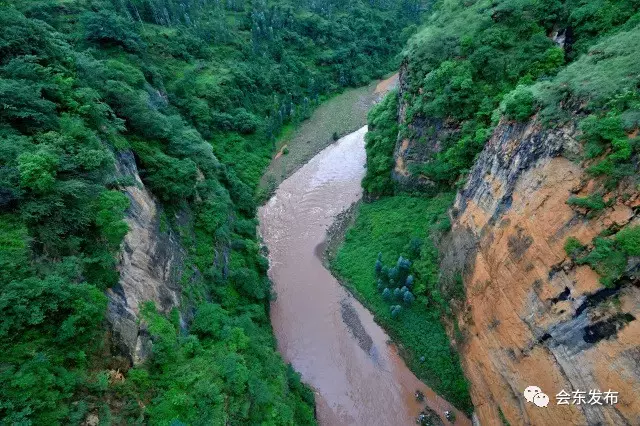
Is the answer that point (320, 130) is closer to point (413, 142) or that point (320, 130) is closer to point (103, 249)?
point (413, 142)

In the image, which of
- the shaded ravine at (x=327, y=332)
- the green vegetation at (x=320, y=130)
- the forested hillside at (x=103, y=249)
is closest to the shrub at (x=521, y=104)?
→ the shaded ravine at (x=327, y=332)

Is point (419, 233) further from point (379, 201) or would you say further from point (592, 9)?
point (592, 9)

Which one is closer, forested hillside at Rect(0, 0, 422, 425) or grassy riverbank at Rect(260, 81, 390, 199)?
forested hillside at Rect(0, 0, 422, 425)

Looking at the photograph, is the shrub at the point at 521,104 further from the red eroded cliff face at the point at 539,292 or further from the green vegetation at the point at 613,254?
the green vegetation at the point at 613,254

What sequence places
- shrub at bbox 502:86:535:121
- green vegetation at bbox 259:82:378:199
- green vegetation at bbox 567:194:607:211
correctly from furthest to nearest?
green vegetation at bbox 259:82:378:199 < shrub at bbox 502:86:535:121 < green vegetation at bbox 567:194:607:211

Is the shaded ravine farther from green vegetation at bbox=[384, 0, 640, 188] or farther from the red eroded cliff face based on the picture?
green vegetation at bbox=[384, 0, 640, 188]

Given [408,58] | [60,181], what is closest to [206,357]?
[60,181]

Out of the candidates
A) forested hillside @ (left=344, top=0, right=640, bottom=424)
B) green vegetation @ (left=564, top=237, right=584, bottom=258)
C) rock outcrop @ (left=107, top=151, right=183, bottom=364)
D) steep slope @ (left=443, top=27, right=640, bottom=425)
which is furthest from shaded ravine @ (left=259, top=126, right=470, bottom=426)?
green vegetation @ (left=564, top=237, right=584, bottom=258)
